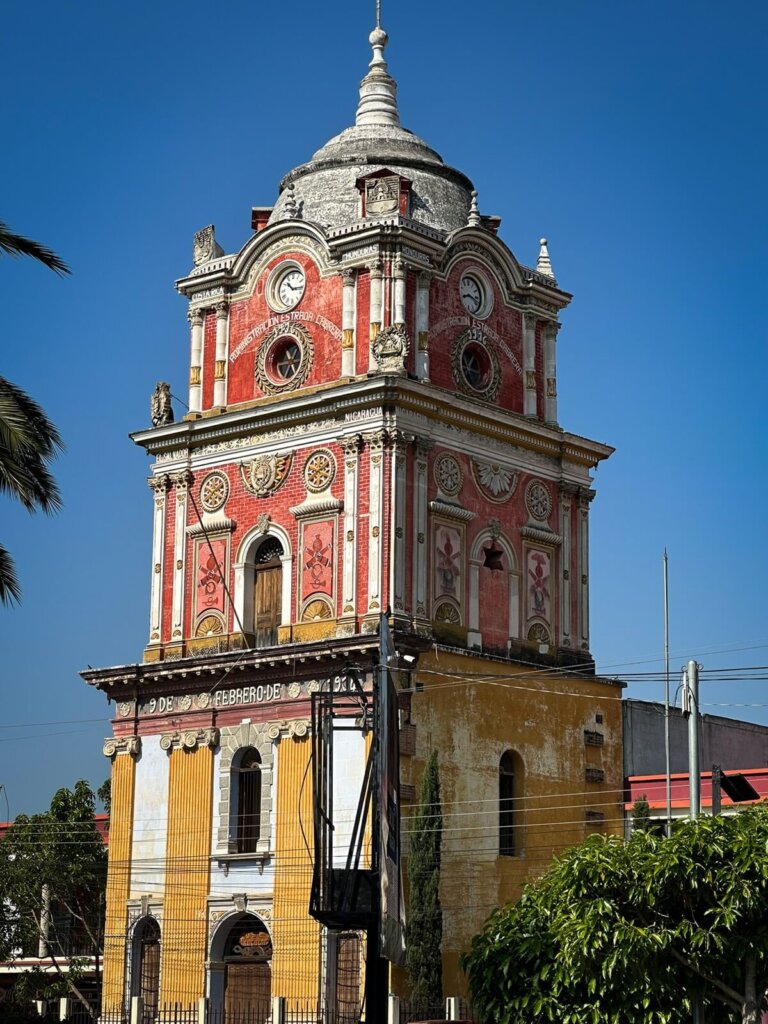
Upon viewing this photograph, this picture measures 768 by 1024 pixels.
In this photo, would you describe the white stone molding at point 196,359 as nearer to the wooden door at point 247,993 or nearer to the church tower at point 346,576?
the church tower at point 346,576

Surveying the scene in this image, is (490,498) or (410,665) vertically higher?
(490,498)

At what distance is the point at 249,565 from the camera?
5178 cm

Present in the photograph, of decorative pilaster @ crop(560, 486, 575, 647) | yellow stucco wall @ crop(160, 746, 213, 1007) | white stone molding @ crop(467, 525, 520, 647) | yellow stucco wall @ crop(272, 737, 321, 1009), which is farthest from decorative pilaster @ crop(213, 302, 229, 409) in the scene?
yellow stucco wall @ crop(272, 737, 321, 1009)

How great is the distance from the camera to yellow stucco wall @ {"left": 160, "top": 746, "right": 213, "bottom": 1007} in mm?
48812

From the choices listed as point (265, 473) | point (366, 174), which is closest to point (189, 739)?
point (265, 473)

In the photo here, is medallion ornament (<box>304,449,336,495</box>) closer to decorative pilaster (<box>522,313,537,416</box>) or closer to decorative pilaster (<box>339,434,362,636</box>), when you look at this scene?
decorative pilaster (<box>339,434,362,636</box>)

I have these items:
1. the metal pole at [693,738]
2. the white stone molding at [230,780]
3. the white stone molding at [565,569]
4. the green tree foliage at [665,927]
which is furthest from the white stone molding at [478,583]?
the green tree foliage at [665,927]

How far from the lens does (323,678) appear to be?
48.0m

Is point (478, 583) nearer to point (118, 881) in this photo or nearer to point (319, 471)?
point (319, 471)

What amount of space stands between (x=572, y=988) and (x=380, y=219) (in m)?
22.5

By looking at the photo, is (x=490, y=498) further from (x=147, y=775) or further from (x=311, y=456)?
(x=147, y=775)

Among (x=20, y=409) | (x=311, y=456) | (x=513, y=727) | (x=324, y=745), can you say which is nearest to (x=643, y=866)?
(x=324, y=745)

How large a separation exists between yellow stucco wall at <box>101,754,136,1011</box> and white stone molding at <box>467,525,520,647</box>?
373 inches

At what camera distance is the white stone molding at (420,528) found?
48588mm
